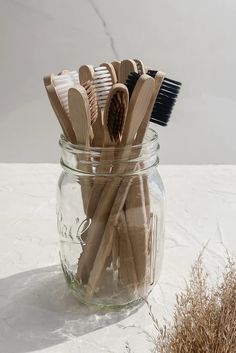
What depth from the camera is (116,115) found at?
0.54 meters

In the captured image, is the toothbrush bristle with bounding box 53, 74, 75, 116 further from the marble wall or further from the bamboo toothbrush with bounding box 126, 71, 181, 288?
the marble wall

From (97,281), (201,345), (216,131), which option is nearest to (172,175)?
(216,131)

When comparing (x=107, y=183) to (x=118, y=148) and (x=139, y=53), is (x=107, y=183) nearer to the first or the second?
(x=118, y=148)

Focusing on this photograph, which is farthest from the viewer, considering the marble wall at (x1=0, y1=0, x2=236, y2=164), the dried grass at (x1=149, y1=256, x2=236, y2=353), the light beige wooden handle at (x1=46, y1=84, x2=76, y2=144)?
the marble wall at (x1=0, y1=0, x2=236, y2=164)

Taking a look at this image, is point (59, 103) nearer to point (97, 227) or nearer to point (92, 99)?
point (92, 99)

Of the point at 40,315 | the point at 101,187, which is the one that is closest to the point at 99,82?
the point at 101,187

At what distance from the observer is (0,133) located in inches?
41.7

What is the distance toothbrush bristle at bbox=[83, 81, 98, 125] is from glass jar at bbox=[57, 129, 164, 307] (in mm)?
35

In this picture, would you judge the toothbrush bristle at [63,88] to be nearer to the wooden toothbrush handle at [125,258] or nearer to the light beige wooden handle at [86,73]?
the light beige wooden handle at [86,73]

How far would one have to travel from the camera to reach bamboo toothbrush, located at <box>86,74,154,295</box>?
537 mm

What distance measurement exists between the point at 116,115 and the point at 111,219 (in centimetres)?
12

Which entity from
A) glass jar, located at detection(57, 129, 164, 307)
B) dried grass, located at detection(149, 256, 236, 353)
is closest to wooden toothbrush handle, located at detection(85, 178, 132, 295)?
glass jar, located at detection(57, 129, 164, 307)

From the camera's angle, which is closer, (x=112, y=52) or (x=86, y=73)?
(x=86, y=73)

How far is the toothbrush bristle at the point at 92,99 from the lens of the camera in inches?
22.4
